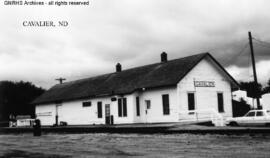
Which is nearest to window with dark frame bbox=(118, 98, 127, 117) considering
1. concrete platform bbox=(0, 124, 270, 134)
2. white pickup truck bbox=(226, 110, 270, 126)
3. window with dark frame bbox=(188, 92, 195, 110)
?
concrete platform bbox=(0, 124, 270, 134)

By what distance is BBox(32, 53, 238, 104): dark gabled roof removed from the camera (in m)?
29.2

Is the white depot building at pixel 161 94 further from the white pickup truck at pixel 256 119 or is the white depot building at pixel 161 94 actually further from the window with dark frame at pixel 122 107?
the white pickup truck at pixel 256 119

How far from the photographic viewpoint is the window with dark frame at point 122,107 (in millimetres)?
31469

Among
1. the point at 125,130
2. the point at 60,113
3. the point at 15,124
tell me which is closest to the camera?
the point at 125,130

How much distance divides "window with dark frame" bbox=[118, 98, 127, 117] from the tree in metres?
33.6

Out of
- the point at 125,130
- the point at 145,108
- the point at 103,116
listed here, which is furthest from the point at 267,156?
the point at 103,116

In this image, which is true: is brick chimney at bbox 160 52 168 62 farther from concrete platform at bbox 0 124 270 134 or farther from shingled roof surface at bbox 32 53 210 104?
concrete platform at bbox 0 124 270 134

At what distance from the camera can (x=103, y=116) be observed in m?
33.7

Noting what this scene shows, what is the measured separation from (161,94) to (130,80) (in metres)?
4.58

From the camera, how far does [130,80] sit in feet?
109

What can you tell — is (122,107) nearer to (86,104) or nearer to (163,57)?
(86,104)

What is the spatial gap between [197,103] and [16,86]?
167 feet

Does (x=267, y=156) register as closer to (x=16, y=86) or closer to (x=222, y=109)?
(x=222, y=109)

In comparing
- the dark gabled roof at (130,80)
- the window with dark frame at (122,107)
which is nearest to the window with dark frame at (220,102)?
the dark gabled roof at (130,80)
